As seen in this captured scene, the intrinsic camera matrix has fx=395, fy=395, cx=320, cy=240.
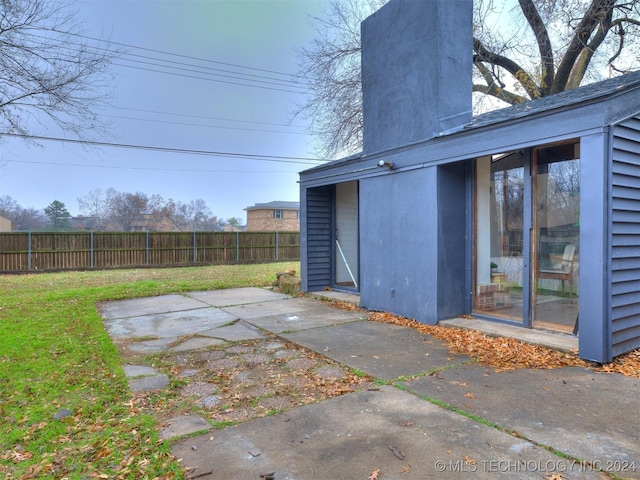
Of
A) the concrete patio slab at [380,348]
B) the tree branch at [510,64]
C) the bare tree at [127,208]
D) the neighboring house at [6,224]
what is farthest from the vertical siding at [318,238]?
the neighboring house at [6,224]

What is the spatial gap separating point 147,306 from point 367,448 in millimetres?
6245

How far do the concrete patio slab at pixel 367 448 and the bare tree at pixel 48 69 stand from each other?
8.23m

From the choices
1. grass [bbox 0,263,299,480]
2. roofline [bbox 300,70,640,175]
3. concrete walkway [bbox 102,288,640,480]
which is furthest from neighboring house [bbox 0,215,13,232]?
concrete walkway [bbox 102,288,640,480]

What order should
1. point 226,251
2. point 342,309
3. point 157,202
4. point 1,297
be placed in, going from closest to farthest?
point 342,309 < point 1,297 < point 226,251 < point 157,202

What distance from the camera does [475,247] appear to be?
5602 millimetres

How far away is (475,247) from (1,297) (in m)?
9.63

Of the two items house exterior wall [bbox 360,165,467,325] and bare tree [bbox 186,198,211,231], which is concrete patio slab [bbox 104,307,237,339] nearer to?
house exterior wall [bbox 360,165,467,325]

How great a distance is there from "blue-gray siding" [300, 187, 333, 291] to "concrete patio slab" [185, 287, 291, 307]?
763 millimetres

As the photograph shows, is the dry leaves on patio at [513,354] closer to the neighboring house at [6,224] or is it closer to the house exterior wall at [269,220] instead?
the house exterior wall at [269,220]

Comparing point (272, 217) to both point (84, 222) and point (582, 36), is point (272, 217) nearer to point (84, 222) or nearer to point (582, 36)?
point (84, 222)

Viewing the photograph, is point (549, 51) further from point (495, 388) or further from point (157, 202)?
point (157, 202)

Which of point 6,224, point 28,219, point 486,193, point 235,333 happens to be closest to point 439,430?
point 235,333

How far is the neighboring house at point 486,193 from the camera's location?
3.80 metres

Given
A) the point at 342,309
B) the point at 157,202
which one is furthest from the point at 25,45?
the point at 157,202
